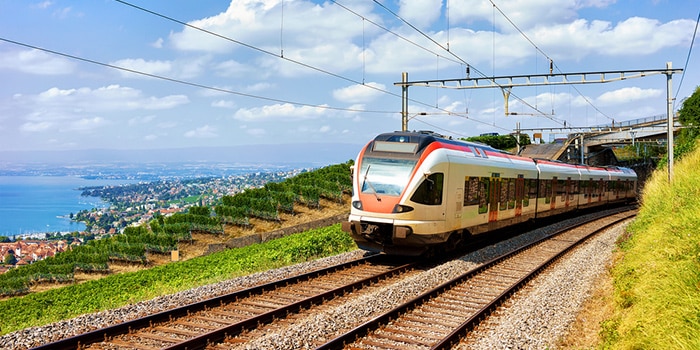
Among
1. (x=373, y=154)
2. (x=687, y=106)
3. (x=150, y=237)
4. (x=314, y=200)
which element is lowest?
(x=150, y=237)

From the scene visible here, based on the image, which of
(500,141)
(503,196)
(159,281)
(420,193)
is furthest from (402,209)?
(500,141)

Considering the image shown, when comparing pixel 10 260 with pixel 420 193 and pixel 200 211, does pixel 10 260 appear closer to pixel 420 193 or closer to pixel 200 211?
pixel 200 211

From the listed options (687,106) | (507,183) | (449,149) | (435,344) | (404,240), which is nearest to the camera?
(435,344)

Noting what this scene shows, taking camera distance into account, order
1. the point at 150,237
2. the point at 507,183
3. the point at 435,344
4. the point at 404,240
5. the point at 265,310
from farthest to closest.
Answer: the point at 150,237 → the point at 507,183 → the point at 404,240 → the point at 265,310 → the point at 435,344

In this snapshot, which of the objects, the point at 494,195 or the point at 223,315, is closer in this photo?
the point at 223,315

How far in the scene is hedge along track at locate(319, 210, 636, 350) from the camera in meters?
8.41

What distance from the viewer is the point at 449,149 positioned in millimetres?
15742

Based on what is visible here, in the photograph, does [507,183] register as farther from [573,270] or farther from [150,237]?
[150,237]

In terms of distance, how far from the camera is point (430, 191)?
47.9 feet

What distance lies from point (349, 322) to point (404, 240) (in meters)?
5.25

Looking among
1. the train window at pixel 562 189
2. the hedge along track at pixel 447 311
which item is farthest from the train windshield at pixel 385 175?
the train window at pixel 562 189

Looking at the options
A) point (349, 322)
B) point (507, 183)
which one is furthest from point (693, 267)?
point (507, 183)

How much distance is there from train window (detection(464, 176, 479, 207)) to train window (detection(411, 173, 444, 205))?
1.73m

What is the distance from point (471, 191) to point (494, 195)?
2283 millimetres
